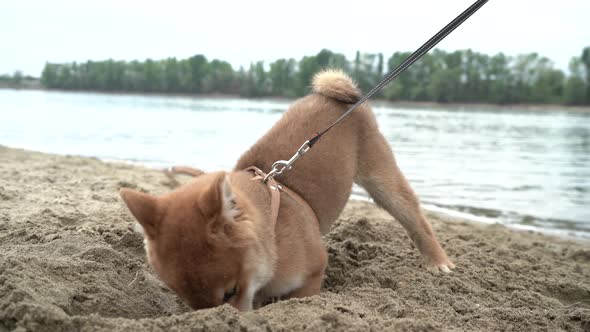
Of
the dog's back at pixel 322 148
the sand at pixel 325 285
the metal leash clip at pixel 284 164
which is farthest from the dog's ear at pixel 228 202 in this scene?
the dog's back at pixel 322 148

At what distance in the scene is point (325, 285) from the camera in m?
4.18

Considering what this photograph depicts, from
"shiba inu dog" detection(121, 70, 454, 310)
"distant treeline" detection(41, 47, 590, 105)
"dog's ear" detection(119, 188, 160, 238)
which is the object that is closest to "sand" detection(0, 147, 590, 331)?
"shiba inu dog" detection(121, 70, 454, 310)

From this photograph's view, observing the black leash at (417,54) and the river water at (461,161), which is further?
the river water at (461,161)

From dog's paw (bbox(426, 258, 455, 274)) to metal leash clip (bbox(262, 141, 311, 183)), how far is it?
1.53 meters

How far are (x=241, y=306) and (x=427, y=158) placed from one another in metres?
11.7

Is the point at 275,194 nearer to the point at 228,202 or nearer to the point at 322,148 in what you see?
the point at 228,202

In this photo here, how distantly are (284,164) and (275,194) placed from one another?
0.38m

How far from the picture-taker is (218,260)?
2.69 metres

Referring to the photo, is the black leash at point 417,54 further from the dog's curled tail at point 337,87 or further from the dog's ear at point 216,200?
the dog's ear at point 216,200

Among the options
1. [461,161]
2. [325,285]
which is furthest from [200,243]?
[461,161]

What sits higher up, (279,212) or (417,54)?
(417,54)

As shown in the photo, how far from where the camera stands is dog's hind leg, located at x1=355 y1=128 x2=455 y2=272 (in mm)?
4699

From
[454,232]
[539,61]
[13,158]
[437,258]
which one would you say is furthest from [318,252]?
[539,61]

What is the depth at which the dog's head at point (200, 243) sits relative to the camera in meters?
2.65
